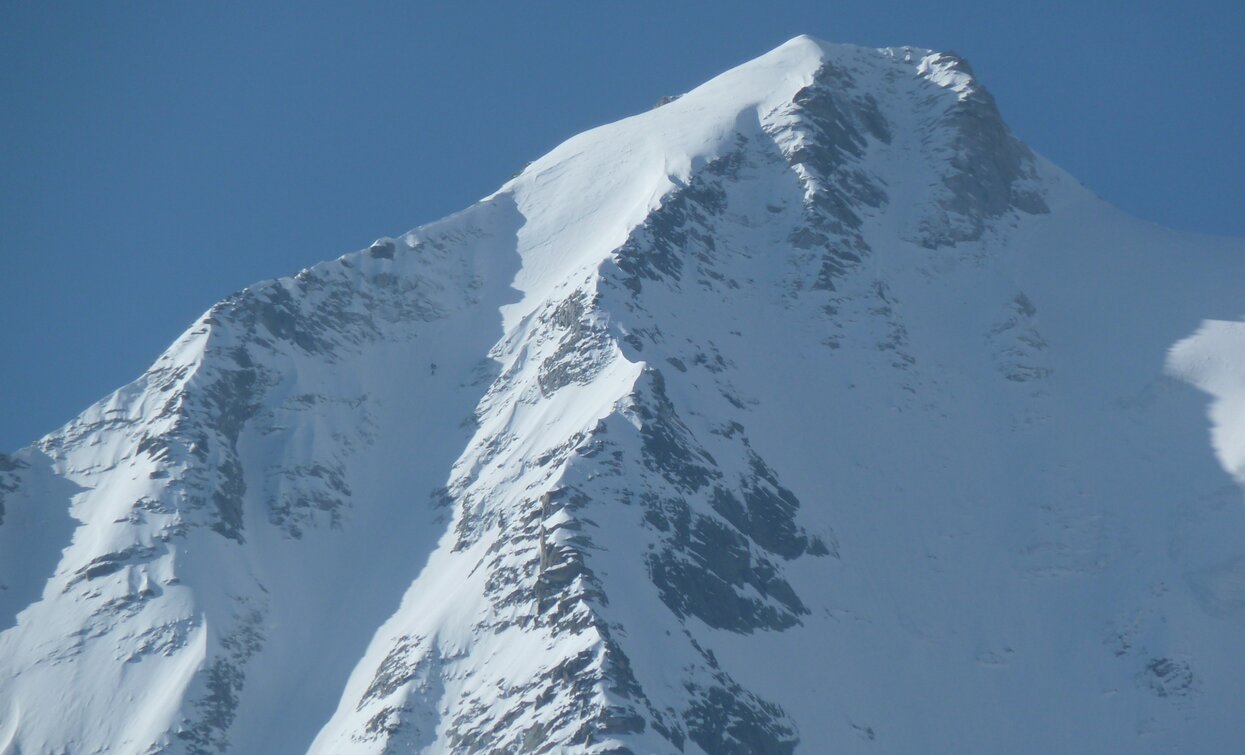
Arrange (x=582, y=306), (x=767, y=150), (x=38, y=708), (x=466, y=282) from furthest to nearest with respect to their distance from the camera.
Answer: (x=767, y=150) → (x=466, y=282) → (x=582, y=306) → (x=38, y=708)

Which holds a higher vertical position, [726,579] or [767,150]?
Answer: [767,150]

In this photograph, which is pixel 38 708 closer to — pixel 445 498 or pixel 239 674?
pixel 239 674

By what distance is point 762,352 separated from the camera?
156m

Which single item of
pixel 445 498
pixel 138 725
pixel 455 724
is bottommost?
pixel 455 724

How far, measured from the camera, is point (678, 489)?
13238 cm

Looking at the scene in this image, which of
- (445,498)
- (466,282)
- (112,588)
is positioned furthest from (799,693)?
(466,282)

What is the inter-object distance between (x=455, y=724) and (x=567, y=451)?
878 inches

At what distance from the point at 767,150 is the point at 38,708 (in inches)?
3124

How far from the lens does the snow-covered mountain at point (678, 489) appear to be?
123938 millimetres

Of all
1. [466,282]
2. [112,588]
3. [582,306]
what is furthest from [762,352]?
[112,588]

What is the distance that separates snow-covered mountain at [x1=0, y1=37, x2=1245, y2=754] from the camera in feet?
407

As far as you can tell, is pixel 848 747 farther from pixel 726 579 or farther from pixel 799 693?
pixel 726 579

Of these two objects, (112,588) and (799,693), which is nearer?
Answer: (799,693)

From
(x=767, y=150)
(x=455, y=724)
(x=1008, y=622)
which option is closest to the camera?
(x=455, y=724)
